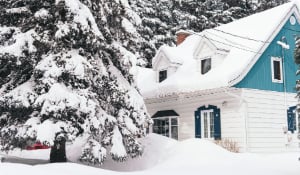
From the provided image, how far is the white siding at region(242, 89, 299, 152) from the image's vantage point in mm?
19297

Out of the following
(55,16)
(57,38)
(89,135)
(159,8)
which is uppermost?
(159,8)

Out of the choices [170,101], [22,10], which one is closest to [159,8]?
[170,101]

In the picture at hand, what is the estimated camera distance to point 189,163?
14898 millimetres

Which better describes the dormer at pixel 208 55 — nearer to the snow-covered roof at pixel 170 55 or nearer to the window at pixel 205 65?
the window at pixel 205 65

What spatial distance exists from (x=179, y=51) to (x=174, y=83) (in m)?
4.29

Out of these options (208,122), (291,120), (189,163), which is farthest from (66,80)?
(291,120)

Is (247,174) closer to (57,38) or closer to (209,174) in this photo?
(209,174)

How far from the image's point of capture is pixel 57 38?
13.8m

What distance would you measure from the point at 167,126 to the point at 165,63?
3899 mm

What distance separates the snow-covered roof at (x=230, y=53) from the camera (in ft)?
64.8

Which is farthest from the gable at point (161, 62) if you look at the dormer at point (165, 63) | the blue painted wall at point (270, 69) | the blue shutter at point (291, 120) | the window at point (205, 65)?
the blue shutter at point (291, 120)

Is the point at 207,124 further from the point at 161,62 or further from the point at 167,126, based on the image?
the point at 161,62

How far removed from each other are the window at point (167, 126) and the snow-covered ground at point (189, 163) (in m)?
4.54

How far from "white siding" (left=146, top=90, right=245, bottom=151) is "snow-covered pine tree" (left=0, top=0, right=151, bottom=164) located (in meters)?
5.74
